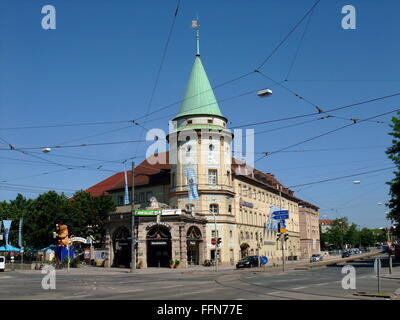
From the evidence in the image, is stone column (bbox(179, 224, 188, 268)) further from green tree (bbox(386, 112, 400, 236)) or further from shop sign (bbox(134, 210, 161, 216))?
green tree (bbox(386, 112, 400, 236))

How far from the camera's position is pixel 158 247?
51500 mm

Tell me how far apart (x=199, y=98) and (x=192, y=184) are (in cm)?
1140

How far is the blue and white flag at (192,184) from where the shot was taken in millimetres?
53344

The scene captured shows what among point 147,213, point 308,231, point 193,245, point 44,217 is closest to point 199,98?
point 147,213

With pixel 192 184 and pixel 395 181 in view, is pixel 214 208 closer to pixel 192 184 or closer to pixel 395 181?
pixel 192 184

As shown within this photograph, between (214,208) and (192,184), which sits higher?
(192,184)

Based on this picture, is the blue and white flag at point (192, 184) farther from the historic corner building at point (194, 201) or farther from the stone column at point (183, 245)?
the stone column at point (183, 245)

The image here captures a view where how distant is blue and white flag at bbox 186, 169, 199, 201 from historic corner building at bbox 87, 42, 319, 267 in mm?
126

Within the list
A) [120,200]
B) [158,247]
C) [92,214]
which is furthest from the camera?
[120,200]

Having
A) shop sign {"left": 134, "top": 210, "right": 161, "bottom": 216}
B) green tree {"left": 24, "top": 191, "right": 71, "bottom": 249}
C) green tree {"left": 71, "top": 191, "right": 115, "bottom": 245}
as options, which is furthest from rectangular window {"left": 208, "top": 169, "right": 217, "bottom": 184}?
green tree {"left": 24, "top": 191, "right": 71, "bottom": 249}

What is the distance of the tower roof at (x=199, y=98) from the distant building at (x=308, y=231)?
45111 mm

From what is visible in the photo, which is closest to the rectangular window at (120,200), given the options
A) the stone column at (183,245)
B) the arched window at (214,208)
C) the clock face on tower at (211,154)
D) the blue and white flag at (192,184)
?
the blue and white flag at (192,184)
